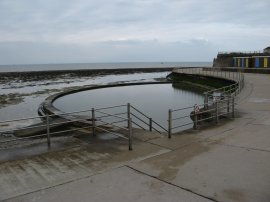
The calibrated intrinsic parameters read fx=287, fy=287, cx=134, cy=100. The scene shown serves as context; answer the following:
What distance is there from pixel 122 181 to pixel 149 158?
4.84 feet

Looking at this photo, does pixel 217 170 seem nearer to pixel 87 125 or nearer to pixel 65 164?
pixel 65 164

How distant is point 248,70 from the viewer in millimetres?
46812

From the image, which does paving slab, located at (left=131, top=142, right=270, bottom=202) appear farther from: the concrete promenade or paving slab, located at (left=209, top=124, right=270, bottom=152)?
paving slab, located at (left=209, top=124, right=270, bottom=152)

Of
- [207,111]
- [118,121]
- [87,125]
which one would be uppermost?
[207,111]

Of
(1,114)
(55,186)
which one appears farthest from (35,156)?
(1,114)

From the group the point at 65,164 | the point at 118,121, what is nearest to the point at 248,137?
the point at 118,121

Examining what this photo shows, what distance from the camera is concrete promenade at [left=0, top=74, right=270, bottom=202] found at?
16.7 feet

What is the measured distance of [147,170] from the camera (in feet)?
20.4

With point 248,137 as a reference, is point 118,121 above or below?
above

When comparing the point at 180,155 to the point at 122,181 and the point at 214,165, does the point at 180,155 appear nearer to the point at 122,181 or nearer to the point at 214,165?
the point at 214,165

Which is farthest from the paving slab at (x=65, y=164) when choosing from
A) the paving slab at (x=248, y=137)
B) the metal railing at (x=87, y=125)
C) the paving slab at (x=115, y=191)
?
the paving slab at (x=248, y=137)

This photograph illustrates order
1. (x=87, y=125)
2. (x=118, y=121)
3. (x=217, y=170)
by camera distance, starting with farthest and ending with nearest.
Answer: (x=87, y=125), (x=118, y=121), (x=217, y=170)

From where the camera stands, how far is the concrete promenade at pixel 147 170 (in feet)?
16.7

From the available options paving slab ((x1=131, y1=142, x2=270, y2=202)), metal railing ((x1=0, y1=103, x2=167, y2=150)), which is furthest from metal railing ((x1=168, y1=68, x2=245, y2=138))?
paving slab ((x1=131, y1=142, x2=270, y2=202))
